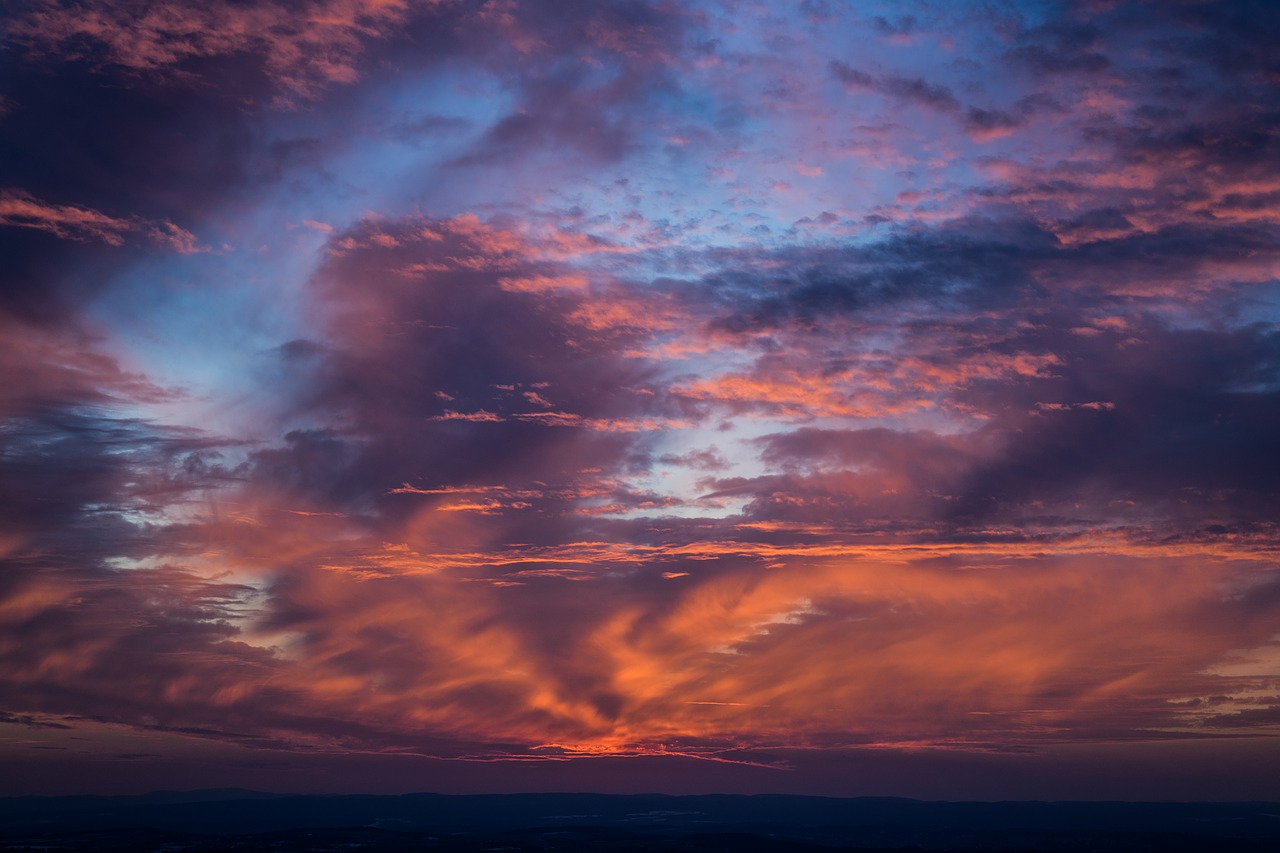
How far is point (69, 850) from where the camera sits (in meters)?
194

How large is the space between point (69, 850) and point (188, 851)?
24.5m

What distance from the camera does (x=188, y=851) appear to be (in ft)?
646
